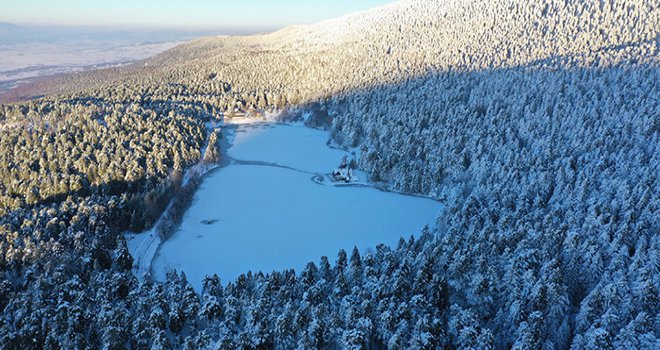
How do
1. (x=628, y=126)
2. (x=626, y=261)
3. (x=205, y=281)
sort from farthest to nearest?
(x=628, y=126)
(x=205, y=281)
(x=626, y=261)

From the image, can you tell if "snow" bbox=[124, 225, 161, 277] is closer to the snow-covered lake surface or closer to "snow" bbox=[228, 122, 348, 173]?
the snow-covered lake surface

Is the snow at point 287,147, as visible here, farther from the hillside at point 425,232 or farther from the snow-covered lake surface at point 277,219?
the hillside at point 425,232

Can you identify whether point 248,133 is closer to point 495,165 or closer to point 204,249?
point 204,249

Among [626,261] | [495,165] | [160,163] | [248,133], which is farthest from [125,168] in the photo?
[626,261]

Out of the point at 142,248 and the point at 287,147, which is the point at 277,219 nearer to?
the point at 142,248

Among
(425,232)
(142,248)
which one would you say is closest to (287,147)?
(142,248)

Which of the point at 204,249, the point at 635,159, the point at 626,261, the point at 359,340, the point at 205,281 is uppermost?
the point at 635,159

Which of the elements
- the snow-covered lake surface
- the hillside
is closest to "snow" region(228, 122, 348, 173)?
the snow-covered lake surface
